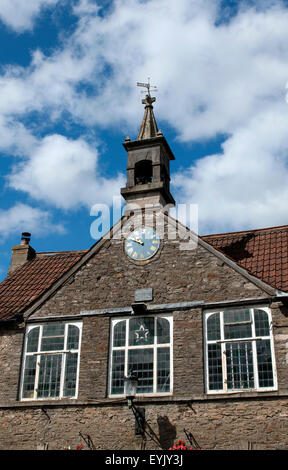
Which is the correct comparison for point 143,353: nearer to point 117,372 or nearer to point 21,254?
point 117,372

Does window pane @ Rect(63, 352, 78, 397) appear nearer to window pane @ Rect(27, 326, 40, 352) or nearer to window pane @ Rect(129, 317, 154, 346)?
window pane @ Rect(27, 326, 40, 352)

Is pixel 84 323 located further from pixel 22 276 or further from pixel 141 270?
pixel 22 276

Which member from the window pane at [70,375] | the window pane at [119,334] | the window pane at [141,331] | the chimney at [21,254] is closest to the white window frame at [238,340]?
the window pane at [141,331]

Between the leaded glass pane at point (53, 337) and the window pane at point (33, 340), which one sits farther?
the window pane at point (33, 340)

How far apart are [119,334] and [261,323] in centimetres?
461

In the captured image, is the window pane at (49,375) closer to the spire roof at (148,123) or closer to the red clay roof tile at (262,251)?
the red clay roof tile at (262,251)

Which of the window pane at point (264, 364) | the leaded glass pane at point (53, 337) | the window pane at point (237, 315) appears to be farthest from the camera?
the leaded glass pane at point (53, 337)

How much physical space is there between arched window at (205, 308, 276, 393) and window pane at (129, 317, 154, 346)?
1.81m

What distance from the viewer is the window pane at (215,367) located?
17750mm

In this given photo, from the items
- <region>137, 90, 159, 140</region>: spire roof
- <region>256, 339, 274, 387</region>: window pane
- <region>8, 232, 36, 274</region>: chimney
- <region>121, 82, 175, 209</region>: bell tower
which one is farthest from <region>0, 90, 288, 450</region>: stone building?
<region>137, 90, 159, 140</region>: spire roof

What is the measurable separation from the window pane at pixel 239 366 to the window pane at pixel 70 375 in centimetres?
500

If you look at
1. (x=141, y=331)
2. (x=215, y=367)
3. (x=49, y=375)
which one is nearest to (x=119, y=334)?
(x=141, y=331)

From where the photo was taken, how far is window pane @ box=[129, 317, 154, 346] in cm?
1903
